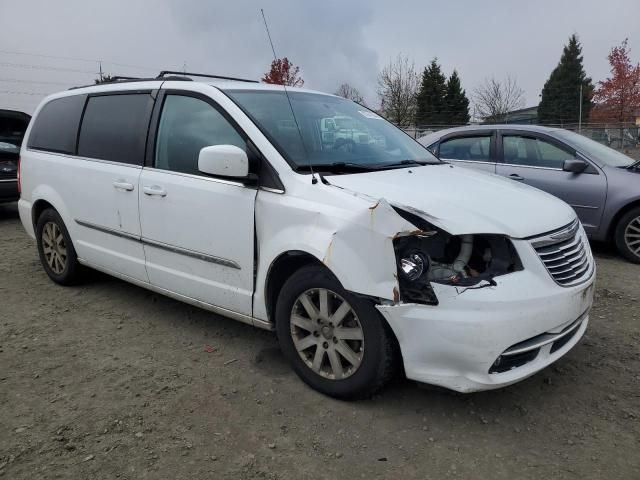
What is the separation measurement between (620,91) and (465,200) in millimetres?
43094

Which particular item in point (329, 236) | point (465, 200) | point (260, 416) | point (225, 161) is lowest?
point (260, 416)

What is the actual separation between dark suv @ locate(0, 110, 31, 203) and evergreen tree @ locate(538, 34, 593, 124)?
3864 cm

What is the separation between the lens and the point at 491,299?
2494 mm

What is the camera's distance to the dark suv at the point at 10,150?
28.3ft

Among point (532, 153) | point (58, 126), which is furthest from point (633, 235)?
point (58, 126)

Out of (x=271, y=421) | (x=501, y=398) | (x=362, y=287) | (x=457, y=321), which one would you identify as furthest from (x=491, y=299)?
(x=271, y=421)

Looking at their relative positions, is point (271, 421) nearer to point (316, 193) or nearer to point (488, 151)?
point (316, 193)

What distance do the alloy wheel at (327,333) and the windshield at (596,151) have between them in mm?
4687

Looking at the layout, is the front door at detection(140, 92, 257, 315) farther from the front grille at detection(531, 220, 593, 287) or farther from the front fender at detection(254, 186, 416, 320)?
the front grille at detection(531, 220, 593, 287)

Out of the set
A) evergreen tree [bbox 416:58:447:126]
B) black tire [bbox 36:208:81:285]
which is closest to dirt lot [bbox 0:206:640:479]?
black tire [bbox 36:208:81:285]

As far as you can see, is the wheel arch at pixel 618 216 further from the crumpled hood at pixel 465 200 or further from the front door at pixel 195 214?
the front door at pixel 195 214

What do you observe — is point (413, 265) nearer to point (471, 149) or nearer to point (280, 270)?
point (280, 270)

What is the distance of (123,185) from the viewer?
388cm

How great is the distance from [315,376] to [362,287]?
702 mm
